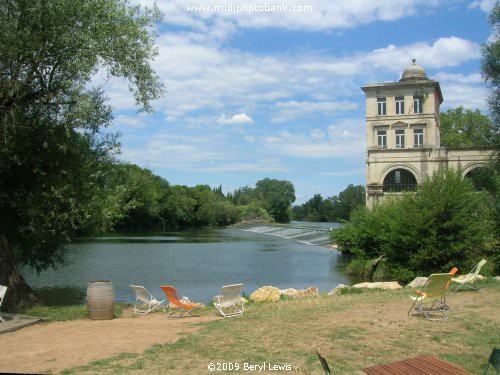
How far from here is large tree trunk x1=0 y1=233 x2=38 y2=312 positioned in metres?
12.2

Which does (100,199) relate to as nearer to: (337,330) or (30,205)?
(30,205)

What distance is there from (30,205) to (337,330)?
8074 millimetres

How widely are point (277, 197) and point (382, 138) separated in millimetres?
87864

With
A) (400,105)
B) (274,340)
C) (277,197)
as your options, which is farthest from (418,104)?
(277,197)

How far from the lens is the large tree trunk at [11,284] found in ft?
40.0

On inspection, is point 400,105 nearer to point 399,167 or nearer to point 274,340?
point 399,167

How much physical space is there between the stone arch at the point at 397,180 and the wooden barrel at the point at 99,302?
47.4 meters

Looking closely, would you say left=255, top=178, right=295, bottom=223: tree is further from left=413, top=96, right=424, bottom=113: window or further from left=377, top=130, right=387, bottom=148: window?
left=413, top=96, right=424, bottom=113: window

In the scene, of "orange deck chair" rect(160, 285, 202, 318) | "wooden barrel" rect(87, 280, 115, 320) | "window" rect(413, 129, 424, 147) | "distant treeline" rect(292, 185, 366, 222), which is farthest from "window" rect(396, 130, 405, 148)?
"distant treeline" rect(292, 185, 366, 222)

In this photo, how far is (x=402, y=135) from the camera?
57406 mm

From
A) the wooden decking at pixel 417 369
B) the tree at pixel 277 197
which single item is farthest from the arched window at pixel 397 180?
the tree at pixel 277 197

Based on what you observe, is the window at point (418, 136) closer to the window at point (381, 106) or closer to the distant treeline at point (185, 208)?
the window at point (381, 106)

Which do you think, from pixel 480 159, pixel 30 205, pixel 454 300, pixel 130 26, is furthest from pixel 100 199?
pixel 480 159

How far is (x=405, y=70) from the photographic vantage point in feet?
199
